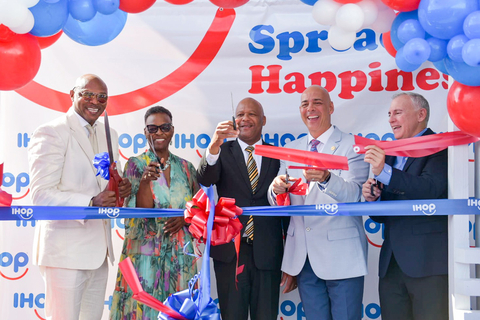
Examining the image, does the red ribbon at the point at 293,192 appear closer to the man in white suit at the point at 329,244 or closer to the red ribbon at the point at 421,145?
the man in white suit at the point at 329,244

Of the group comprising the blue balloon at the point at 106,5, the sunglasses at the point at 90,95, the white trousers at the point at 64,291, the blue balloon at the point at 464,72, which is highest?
the blue balloon at the point at 106,5

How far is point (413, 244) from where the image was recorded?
3584mm

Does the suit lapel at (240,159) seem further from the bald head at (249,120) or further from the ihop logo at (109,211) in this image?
the ihop logo at (109,211)

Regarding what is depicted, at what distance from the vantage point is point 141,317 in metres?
3.96

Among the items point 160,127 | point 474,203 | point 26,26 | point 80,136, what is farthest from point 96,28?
point 474,203

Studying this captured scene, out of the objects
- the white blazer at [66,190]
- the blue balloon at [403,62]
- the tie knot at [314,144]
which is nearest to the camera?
the blue balloon at [403,62]

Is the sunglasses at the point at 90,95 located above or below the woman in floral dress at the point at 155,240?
above

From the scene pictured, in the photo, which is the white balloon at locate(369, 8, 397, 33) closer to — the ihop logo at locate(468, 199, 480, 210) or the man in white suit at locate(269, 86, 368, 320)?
the man in white suit at locate(269, 86, 368, 320)

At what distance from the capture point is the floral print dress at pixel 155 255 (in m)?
3.94

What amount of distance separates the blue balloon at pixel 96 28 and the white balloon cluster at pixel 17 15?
405 mm

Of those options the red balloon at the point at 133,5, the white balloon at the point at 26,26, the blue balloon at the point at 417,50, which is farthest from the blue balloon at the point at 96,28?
the blue balloon at the point at 417,50

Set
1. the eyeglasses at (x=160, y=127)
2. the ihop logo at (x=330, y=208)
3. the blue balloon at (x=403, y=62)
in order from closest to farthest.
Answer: the blue balloon at (x=403, y=62)
the ihop logo at (x=330, y=208)
the eyeglasses at (x=160, y=127)

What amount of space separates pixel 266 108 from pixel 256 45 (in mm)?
594

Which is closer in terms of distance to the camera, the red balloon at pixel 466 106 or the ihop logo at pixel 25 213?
the red balloon at pixel 466 106
